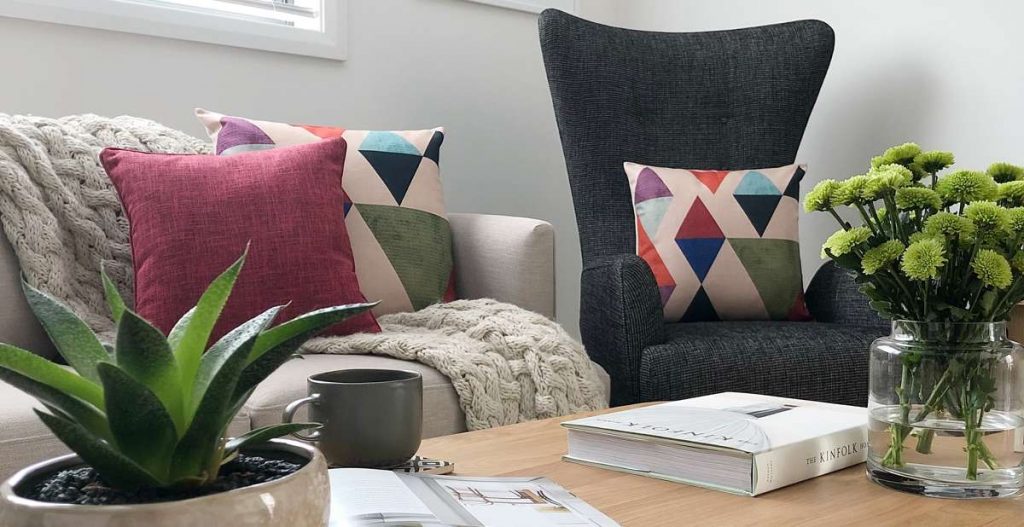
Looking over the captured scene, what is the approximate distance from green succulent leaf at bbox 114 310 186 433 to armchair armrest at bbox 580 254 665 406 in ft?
4.85

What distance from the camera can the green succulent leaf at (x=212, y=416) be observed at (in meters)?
0.40

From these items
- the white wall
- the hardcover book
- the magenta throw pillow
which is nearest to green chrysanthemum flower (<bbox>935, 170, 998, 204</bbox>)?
the hardcover book

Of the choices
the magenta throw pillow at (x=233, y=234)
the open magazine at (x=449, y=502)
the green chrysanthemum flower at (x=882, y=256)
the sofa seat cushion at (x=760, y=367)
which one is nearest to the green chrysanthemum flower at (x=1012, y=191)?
the green chrysanthemum flower at (x=882, y=256)

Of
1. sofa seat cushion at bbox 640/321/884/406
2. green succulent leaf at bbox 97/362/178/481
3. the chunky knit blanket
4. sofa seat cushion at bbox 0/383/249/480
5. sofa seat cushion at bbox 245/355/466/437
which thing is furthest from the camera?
sofa seat cushion at bbox 640/321/884/406

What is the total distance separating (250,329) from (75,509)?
0.10m

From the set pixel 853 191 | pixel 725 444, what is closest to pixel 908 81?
pixel 853 191

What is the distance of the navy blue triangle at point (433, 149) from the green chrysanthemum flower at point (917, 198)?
1418 millimetres

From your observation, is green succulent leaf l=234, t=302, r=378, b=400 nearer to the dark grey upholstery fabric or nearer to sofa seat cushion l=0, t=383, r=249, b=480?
sofa seat cushion l=0, t=383, r=249, b=480

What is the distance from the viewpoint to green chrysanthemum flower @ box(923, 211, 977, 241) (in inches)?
30.2

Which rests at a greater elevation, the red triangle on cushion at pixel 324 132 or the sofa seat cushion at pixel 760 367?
the red triangle on cushion at pixel 324 132

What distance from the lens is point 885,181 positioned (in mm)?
795

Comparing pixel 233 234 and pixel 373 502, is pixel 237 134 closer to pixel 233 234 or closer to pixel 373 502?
pixel 233 234

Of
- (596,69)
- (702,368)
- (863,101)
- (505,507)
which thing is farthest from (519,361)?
(863,101)

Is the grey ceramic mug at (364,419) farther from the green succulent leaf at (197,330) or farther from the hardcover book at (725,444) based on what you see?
the green succulent leaf at (197,330)
